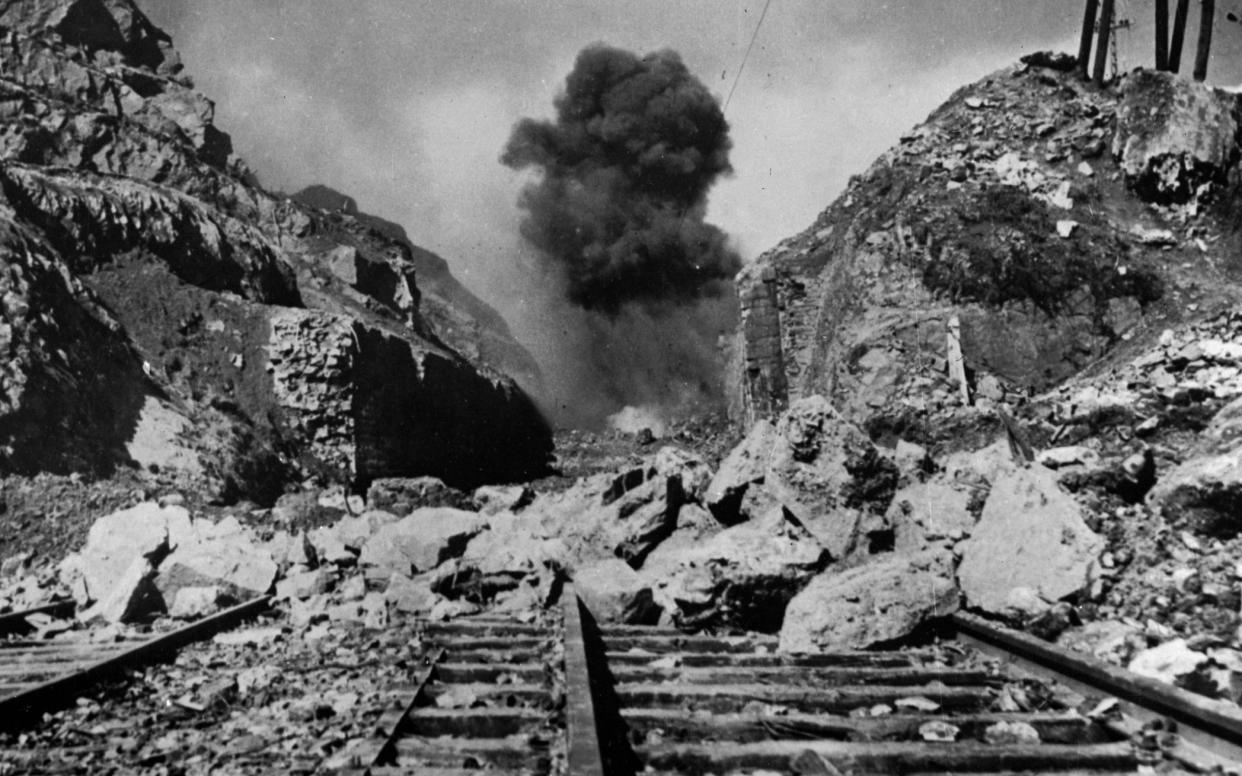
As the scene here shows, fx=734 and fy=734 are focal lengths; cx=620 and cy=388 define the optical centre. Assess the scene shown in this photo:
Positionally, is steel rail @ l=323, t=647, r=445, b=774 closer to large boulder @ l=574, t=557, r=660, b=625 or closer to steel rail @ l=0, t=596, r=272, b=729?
steel rail @ l=0, t=596, r=272, b=729

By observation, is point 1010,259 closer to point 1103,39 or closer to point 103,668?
point 1103,39

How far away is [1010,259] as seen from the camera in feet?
39.1

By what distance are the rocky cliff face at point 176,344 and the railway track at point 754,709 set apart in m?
7.39

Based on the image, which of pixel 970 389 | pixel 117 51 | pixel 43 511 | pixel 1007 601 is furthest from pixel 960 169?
pixel 117 51

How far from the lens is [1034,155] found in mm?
14609

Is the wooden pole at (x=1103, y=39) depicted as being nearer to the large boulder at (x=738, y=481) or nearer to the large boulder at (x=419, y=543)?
the large boulder at (x=738, y=481)

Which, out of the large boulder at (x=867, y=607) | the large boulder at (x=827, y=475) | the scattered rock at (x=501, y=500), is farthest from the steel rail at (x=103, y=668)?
the scattered rock at (x=501, y=500)

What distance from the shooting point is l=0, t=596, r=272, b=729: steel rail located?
332 centimetres

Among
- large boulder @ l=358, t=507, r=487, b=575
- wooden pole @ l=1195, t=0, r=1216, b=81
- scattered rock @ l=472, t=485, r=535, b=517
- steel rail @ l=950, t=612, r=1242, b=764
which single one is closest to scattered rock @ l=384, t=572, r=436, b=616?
large boulder @ l=358, t=507, r=487, b=575

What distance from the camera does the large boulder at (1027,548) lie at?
4074mm

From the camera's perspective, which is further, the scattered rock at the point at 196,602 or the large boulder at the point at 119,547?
the large boulder at the point at 119,547

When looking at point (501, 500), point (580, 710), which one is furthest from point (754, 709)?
point (501, 500)

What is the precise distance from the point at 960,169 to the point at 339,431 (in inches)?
516

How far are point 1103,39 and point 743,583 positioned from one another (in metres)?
18.1
